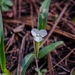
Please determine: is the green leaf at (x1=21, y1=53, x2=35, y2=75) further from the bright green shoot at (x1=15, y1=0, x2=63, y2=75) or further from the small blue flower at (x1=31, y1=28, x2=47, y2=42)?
the small blue flower at (x1=31, y1=28, x2=47, y2=42)

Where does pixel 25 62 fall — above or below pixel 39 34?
below

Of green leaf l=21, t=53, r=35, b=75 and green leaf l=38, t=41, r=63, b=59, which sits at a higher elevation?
green leaf l=38, t=41, r=63, b=59

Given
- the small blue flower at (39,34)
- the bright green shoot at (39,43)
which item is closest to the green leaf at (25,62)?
the bright green shoot at (39,43)

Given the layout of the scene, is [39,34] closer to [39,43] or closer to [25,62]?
[39,43]

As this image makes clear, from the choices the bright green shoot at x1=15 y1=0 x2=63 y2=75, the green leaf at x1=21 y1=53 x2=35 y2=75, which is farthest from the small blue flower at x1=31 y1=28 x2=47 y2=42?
the green leaf at x1=21 y1=53 x2=35 y2=75

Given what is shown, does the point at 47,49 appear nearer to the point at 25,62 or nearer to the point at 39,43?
the point at 39,43

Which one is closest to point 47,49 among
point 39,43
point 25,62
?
point 39,43

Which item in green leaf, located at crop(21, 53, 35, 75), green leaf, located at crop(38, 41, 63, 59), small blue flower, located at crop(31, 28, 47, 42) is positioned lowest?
green leaf, located at crop(21, 53, 35, 75)

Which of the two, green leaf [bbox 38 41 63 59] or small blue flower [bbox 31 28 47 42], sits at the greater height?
small blue flower [bbox 31 28 47 42]

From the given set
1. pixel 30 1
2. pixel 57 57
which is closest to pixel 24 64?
pixel 57 57

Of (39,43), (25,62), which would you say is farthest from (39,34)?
(25,62)

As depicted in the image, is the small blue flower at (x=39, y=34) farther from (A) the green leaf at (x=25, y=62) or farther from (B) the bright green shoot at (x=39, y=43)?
(A) the green leaf at (x=25, y=62)
